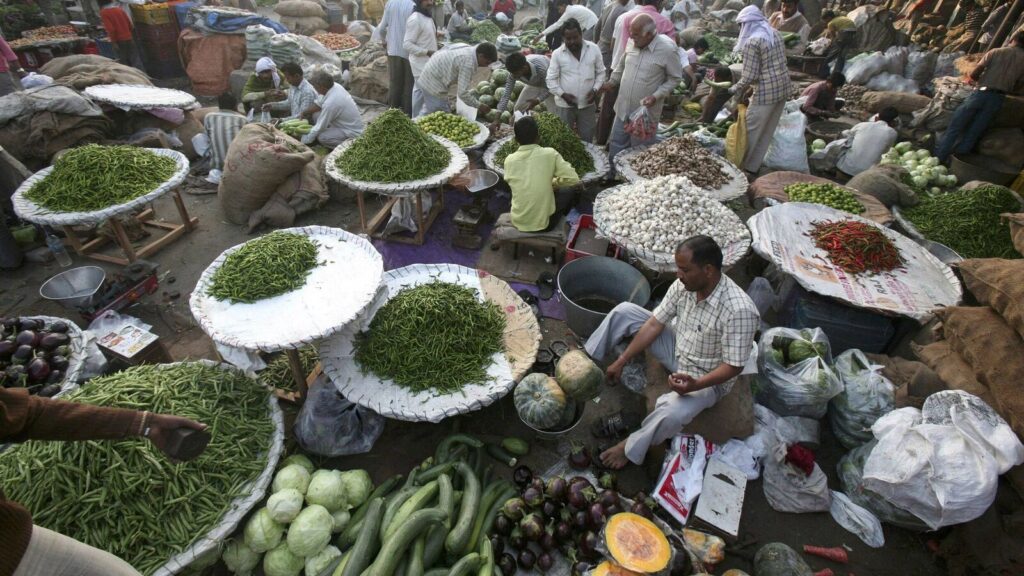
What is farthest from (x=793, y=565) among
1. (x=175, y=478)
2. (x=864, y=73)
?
(x=864, y=73)

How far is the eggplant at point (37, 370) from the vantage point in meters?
3.20

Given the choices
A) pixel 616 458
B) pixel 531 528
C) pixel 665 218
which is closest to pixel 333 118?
pixel 665 218

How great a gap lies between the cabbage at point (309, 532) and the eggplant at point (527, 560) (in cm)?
117

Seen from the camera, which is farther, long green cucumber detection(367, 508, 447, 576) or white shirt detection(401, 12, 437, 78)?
white shirt detection(401, 12, 437, 78)

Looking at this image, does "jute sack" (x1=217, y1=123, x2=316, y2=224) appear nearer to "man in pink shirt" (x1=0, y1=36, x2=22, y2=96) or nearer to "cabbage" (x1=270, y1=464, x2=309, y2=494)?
"cabbage" (x1=270, y1=464, x2=309, y2=494)

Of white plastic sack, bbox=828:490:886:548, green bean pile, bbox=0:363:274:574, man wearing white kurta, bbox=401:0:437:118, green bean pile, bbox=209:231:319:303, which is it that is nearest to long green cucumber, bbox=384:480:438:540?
green bean pile, bbox=0:363:274:574

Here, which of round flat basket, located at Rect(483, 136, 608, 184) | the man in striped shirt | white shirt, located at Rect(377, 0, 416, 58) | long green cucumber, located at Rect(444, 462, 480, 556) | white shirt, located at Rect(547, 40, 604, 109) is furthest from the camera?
white shirt, located at Rect(377, 0, 416, 58)

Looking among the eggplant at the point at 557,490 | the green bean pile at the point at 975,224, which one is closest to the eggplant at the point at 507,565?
the eggplant at the point at 557,490

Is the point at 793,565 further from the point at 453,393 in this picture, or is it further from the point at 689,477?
the point at 453,393

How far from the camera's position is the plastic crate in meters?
5.01

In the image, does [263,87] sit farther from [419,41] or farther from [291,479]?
[291,479]

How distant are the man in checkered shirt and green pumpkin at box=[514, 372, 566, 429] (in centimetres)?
54

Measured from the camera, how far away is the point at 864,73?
37.6 ft

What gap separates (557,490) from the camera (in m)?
2.86
